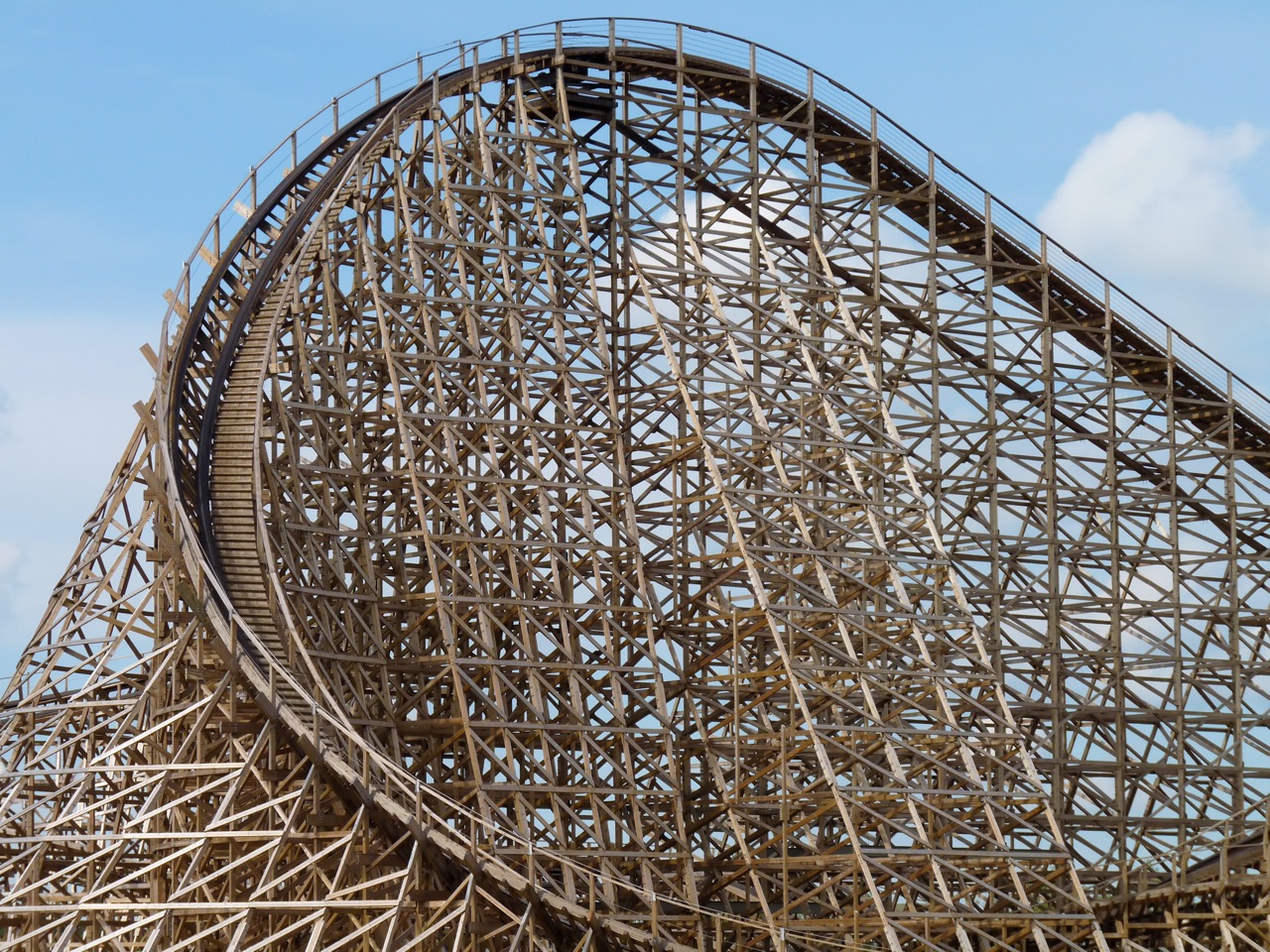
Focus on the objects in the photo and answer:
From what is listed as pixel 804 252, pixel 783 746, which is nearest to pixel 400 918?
pixel 783 746

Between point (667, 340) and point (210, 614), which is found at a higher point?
point (667, 340)

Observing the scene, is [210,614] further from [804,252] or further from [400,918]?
[804,252]

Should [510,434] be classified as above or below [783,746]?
above

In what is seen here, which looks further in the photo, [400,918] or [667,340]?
[667,340]

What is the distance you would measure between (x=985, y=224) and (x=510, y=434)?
852 cm

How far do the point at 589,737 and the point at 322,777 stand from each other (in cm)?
348

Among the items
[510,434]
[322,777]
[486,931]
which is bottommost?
[486,931]

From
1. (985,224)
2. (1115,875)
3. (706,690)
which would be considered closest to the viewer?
(706,690)

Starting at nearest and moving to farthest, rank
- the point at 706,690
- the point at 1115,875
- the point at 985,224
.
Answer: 1. the point at 706,690
2. the point at 1115,875
3. the point at 985,224

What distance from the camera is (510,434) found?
29.3m

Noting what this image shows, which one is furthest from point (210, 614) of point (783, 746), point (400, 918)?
point (783, 746)

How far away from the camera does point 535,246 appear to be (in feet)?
95.2

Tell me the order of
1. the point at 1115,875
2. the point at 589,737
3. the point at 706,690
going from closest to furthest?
1. the point at 589,737
2. the point at 706,690
3. the point at 1115,875

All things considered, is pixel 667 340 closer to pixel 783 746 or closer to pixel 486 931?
pixel 783 746
